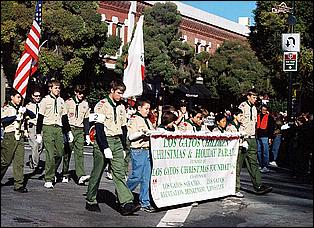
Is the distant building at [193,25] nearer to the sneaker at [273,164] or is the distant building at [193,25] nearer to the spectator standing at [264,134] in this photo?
the sneaker at [273,164]

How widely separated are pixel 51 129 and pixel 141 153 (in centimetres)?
272

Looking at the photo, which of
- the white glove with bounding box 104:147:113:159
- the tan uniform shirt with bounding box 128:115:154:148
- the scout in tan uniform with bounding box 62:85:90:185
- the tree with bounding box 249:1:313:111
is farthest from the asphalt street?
the tree with bounding box 249:1:313:111

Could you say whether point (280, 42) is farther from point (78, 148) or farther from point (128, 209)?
point (128, 209)

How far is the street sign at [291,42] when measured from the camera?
23.4 meters

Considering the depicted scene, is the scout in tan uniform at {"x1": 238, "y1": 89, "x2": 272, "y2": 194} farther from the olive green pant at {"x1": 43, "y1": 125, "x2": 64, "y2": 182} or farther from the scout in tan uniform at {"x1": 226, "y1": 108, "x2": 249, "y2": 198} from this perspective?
the olive green pant at {"x1": 43, "y1": 125, "x2": 64, "y2": 182}

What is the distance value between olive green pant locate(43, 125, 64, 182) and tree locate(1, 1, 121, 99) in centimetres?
1867

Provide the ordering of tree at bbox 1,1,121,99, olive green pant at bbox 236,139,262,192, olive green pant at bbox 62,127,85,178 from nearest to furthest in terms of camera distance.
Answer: olive green pant at bbox 236,139,262,192
olive green pant at bbox 62,127,85,178
tree at bbox 1,1,121,99

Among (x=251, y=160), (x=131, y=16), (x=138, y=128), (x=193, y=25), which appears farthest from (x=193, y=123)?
(x=193, y=25)

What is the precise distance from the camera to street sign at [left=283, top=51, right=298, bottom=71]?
23609 millimetres

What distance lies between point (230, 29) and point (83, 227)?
50.2m

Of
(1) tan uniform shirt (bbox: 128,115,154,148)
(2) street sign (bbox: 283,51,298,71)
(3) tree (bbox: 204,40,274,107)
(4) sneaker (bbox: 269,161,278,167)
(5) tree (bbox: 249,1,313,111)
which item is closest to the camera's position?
(1) tan uniform shirt (bbox: 128,115,154,148)

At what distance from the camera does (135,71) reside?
18.3 metres

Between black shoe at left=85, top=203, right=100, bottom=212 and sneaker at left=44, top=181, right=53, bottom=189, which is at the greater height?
sneaker at left=44, top=181, right=53, bottom=189

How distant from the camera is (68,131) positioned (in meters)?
13.8
